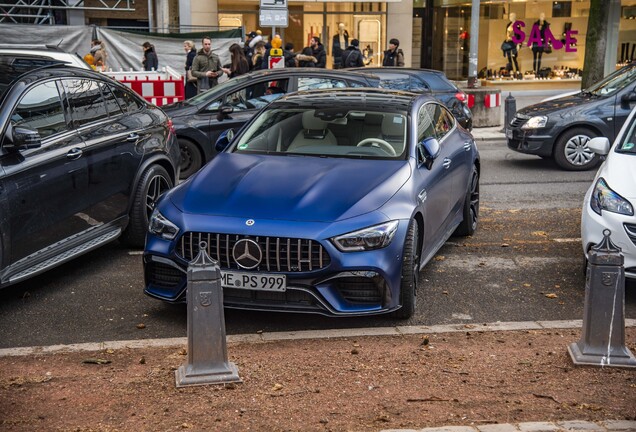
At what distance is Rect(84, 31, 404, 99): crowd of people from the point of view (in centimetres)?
2047

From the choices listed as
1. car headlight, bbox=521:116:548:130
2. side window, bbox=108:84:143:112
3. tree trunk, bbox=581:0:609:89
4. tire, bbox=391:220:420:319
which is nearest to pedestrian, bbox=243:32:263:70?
tree trunk, bbox=581:0:609:89

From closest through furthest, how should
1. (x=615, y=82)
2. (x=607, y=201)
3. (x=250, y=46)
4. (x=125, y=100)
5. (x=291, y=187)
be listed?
(x=291, y=187) < (x=607, y=201) < (x=125, y=100) < (x=615, y=82) < (x=250, y=46)

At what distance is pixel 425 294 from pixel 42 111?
351 cm

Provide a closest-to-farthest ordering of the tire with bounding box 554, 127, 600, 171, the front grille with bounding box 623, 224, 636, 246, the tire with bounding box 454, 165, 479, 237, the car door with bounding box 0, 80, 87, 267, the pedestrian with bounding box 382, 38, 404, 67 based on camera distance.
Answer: the car door with bounding box 0, 80, 87, 267 < the front grille with bounding box 623, 224, 636, 246 < the tire with bounding box 454, 165, 479, 237 < the tire with bounding box 554, 127, 600, 171 < the pedestrian with bounding box 382, 38, 404, 67

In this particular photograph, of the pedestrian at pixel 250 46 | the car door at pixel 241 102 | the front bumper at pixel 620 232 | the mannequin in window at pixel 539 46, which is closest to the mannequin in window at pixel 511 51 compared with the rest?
the mannequin in window at pixel 539 46

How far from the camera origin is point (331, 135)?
8477mm

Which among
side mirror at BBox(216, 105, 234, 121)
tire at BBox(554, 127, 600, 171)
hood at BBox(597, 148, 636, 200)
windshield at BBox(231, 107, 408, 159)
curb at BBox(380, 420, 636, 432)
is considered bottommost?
tire at BBox(554, 127, 600, 171)

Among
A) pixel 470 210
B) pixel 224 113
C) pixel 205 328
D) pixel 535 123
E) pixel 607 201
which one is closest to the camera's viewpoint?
pixel 205 328

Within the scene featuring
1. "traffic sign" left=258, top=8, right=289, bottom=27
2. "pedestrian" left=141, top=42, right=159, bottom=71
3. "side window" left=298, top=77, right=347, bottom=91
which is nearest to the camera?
"side window" left=298, top=77, right=347, bottom=91

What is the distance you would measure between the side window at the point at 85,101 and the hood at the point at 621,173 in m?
4.51

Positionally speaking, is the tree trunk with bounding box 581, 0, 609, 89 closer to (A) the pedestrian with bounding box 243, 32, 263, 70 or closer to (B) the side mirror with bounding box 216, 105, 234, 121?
(A) the pedestrian with bounding box 243, 32, 263, 70

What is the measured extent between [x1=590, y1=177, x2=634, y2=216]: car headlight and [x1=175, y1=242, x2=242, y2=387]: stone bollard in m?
3.59

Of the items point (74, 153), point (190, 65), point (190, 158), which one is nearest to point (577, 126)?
point (190, 158)

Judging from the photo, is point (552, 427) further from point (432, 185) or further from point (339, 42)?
point (339, 42)
